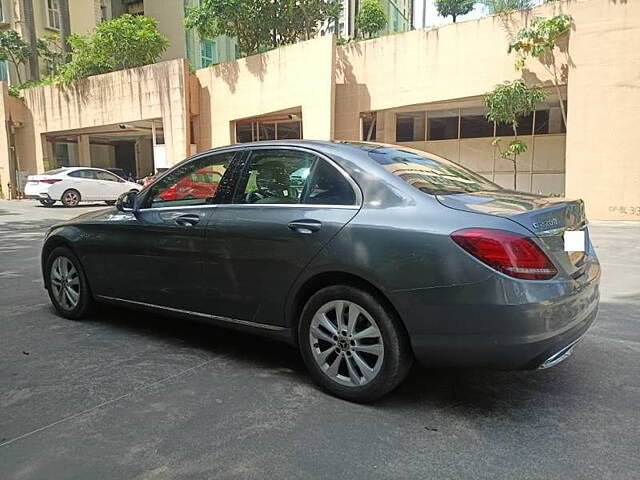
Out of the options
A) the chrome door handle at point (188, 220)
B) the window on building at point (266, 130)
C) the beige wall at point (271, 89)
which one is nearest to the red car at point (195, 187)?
the chrome door handle at point (188, 220)

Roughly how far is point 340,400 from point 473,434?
0.81 metres

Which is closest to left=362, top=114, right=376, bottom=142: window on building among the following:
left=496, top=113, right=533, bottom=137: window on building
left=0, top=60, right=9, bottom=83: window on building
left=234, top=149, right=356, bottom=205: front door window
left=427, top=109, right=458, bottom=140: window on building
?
left=427, top=109, right=458, bottom=140: window on building

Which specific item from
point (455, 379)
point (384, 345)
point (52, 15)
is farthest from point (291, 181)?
point (52, 15)

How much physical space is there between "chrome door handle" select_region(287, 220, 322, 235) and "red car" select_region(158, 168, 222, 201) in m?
0.90

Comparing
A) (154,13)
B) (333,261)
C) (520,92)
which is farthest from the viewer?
(154,13)

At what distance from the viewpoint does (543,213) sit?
300cm

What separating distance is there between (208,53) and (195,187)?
32.9 metres

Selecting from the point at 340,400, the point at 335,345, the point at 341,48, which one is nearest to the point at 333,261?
the point at 335,345

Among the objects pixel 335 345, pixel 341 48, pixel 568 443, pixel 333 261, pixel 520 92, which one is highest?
pixel 341 48

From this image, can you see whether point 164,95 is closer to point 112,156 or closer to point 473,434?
point 112,156

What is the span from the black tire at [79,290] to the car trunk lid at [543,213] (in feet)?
10.9

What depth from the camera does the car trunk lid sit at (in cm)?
289

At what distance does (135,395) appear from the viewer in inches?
131

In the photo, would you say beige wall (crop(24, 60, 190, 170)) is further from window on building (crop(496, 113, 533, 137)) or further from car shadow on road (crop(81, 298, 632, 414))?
car shadow on road (crop(81, 298, 632, 414))
